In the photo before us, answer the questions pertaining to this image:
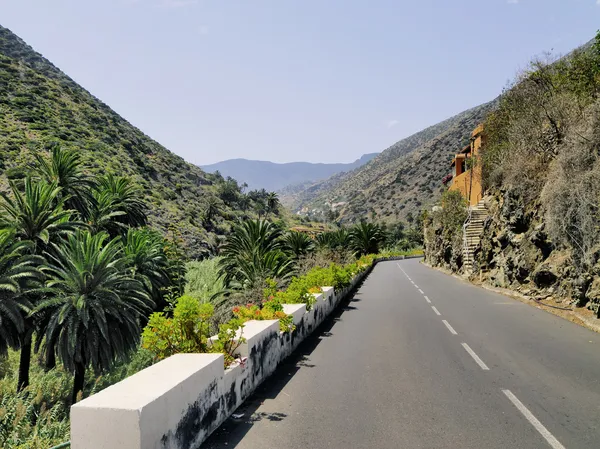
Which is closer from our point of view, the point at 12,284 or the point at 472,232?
the point at 12,284

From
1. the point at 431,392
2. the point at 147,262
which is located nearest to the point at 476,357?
the point at 431,392

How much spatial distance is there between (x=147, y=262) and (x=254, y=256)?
22.3ft

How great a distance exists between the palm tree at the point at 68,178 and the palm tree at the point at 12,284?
829 cm

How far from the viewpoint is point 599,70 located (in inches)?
703

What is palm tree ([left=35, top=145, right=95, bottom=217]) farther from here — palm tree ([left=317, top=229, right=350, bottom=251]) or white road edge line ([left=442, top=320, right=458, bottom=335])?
palm tree ([left=317, top=229, right=350, bottom=251])

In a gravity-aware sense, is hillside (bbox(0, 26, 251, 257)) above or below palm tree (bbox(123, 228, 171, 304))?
above

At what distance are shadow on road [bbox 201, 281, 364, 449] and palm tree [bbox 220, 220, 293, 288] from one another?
29.7ft

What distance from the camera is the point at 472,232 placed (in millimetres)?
30562

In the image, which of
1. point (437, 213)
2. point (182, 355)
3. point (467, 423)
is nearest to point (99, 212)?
point (182, 355)

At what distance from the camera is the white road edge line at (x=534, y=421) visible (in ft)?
15.0

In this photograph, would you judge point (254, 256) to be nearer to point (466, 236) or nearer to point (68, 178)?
point (68, 178)

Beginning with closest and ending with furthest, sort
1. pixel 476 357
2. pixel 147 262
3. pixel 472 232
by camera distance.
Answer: pixel 476 357 → pixel 147 262 → pixel 472 232

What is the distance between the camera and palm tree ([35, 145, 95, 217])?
24.3 m

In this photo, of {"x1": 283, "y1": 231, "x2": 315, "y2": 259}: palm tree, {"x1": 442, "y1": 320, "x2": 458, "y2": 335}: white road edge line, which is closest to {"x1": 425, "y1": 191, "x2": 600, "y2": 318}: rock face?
{"x1": 442, "y1": 320, "x2": 458, "y2": 335}: white road edge line
